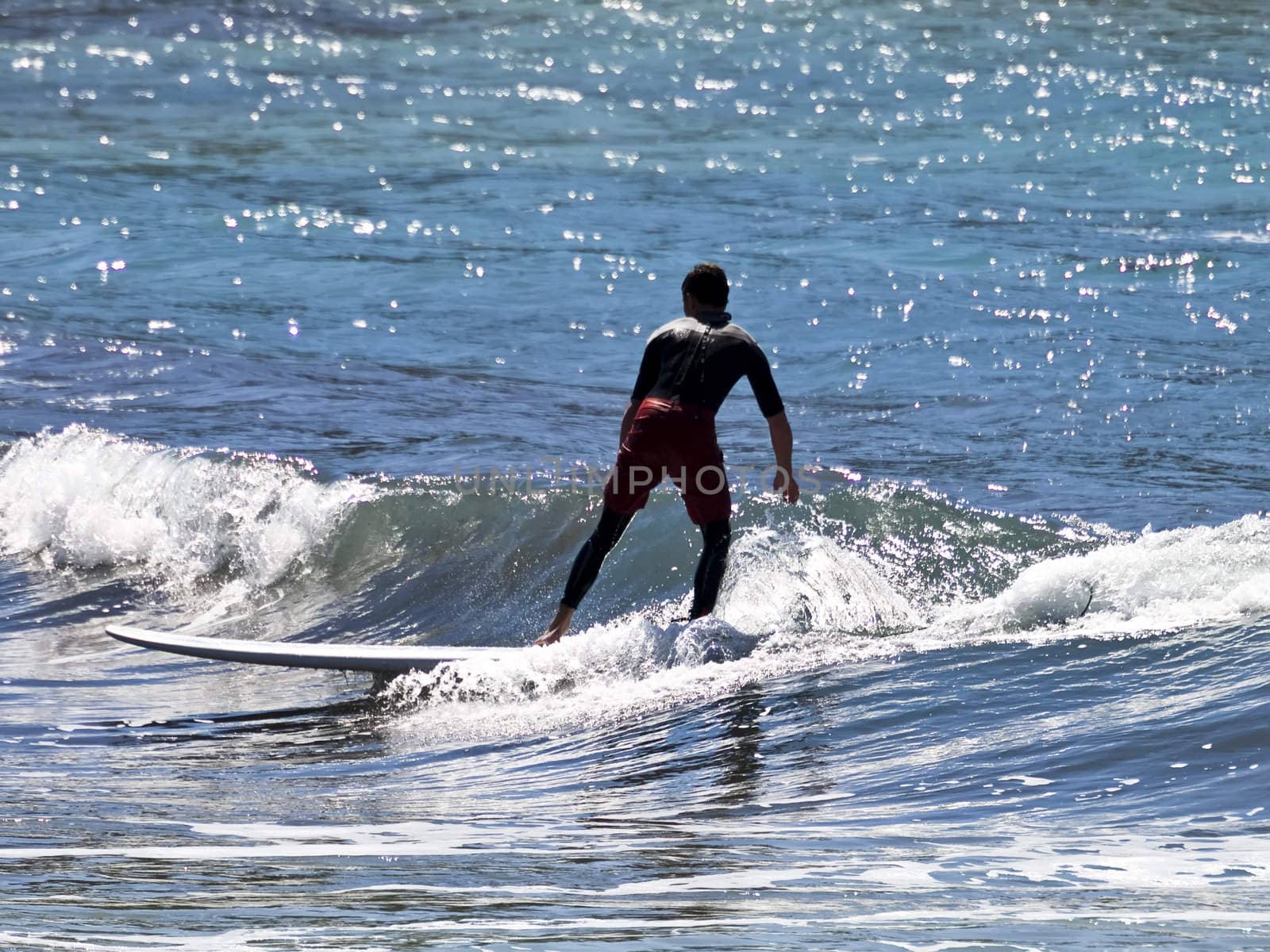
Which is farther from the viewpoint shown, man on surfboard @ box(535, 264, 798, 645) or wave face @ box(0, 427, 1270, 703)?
wave face @ box(0, 427, 1270, 703)

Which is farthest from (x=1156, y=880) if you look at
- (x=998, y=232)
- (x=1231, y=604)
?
(x=998, y=232)

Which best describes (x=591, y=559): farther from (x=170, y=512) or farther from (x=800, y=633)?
(x=170, y=512)

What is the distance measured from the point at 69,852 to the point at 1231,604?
538cm

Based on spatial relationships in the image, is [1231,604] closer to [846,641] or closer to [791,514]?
[846,641]

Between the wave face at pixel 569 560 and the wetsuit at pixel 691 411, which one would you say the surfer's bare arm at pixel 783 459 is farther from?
the wave face at pixel 569 560

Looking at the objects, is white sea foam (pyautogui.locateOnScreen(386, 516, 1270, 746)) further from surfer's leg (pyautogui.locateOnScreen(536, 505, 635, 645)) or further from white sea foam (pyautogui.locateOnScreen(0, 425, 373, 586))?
white sea foam (pyautogui.locateOnScreen(0, 425, 373, 586))

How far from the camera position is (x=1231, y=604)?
7832mm

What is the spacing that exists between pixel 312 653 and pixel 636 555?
101 inches

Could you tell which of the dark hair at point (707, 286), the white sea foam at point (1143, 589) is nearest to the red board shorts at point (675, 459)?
the dark hair at point (707, 286)

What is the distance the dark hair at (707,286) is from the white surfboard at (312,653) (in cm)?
191

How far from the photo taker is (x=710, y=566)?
7.73 metres

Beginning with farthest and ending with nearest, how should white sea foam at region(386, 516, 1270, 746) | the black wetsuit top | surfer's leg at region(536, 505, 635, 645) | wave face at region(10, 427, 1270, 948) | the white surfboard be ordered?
the white surfboard → surfer's leg at region(536, 505, 635, 645) → white sea foam at region(386, 516, 1270, 746) → the black wetsuit top → wave face at region(10, 427, 1270, 948)

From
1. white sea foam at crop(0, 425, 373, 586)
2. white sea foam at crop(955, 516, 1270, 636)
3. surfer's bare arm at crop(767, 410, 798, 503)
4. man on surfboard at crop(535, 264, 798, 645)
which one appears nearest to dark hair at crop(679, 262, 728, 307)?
man on surfboard at crop(535, 264, 798, 645)

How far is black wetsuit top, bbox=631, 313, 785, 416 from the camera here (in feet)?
24.1
